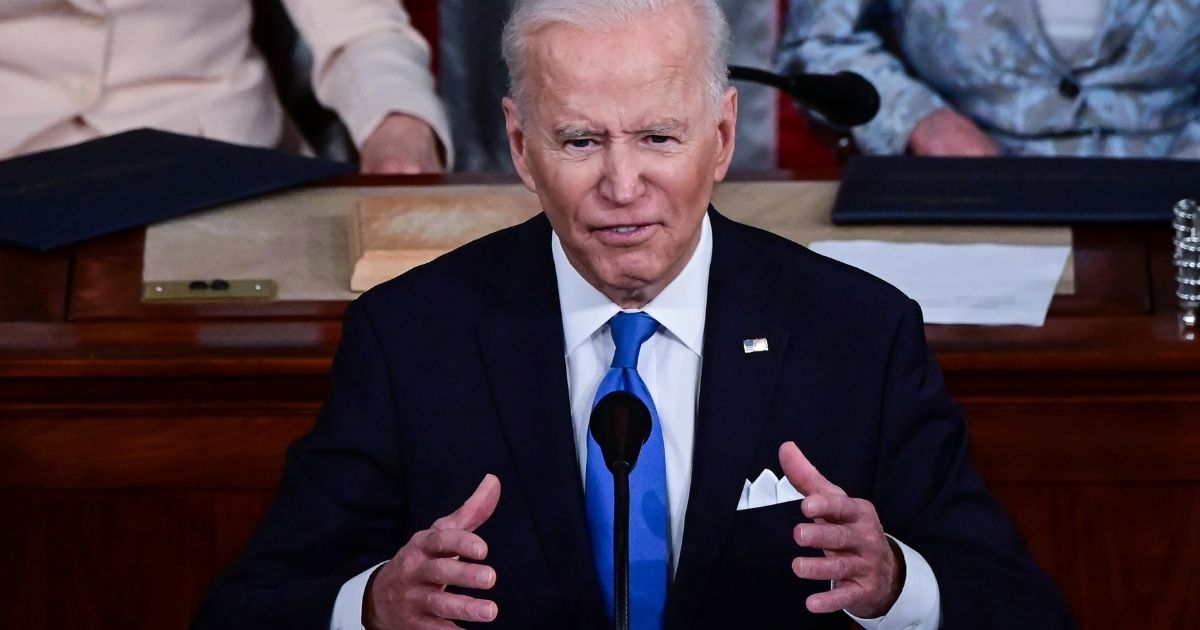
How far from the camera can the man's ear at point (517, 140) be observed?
1.78 m

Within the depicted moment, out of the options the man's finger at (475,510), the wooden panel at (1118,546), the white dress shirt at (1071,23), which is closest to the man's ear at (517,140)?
the man's finger at (475,510)

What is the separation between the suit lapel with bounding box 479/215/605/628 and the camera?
1773 millimetres

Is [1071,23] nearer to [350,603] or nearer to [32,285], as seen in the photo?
[32,285]

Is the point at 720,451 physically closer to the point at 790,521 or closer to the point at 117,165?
the point at 790,521

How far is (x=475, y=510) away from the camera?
1.57 m

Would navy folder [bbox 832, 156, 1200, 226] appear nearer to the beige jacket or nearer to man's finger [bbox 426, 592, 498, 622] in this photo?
the beige jacket

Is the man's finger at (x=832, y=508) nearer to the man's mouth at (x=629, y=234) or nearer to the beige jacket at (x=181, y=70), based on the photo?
the man's mouth at (x=629, y=234)

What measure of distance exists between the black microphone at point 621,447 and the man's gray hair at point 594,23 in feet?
1.31

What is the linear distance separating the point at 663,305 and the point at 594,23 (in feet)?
1.03

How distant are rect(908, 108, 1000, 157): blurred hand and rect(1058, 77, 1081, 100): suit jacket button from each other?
0.19 meters

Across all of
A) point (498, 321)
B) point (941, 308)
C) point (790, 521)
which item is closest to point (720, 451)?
point (790, 521)

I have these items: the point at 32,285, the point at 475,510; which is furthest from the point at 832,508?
the point at 32,285

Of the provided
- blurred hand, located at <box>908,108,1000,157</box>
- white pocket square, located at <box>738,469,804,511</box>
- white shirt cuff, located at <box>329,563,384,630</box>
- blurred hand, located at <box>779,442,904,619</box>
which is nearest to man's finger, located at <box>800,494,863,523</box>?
blurred hand, located at <box>779,442,904,619</box>

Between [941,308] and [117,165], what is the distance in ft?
4.04
